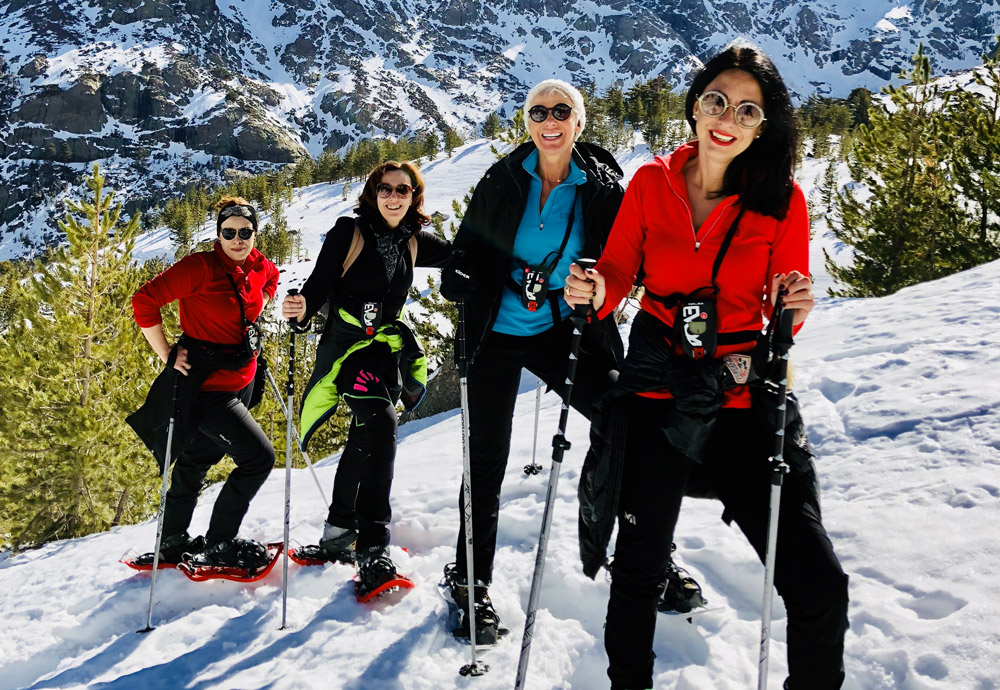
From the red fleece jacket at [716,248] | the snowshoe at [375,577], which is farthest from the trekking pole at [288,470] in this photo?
the red fleece jacket at [716,248]

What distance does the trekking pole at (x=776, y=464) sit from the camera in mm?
2049

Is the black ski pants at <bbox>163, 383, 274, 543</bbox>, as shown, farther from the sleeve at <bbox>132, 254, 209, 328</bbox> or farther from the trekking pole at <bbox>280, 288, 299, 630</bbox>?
the sleeve at <bbox>132, 254, 209, 328</bbox>

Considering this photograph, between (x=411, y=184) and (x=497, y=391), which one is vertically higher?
(x=411, y=184)

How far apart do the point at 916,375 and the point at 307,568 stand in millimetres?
5181

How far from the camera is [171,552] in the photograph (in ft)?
14.9

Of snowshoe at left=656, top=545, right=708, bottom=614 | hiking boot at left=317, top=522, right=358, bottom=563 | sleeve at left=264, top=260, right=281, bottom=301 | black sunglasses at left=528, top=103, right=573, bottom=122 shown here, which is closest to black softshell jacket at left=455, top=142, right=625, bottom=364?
Result: black sunglasses at left=528, top=103, right=573, bottom=122

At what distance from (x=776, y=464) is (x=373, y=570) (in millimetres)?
2627

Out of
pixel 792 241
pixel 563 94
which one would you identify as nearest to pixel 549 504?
pixel 792 241

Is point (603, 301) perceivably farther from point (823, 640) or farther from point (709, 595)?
point (709, 595)

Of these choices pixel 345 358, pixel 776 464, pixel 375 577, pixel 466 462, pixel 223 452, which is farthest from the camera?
pixel 223 452

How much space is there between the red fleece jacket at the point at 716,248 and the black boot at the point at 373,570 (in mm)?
2270

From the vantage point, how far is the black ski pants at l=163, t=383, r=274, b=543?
434cm

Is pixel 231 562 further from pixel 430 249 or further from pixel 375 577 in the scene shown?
pixel 430 249

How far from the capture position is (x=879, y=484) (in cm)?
387
